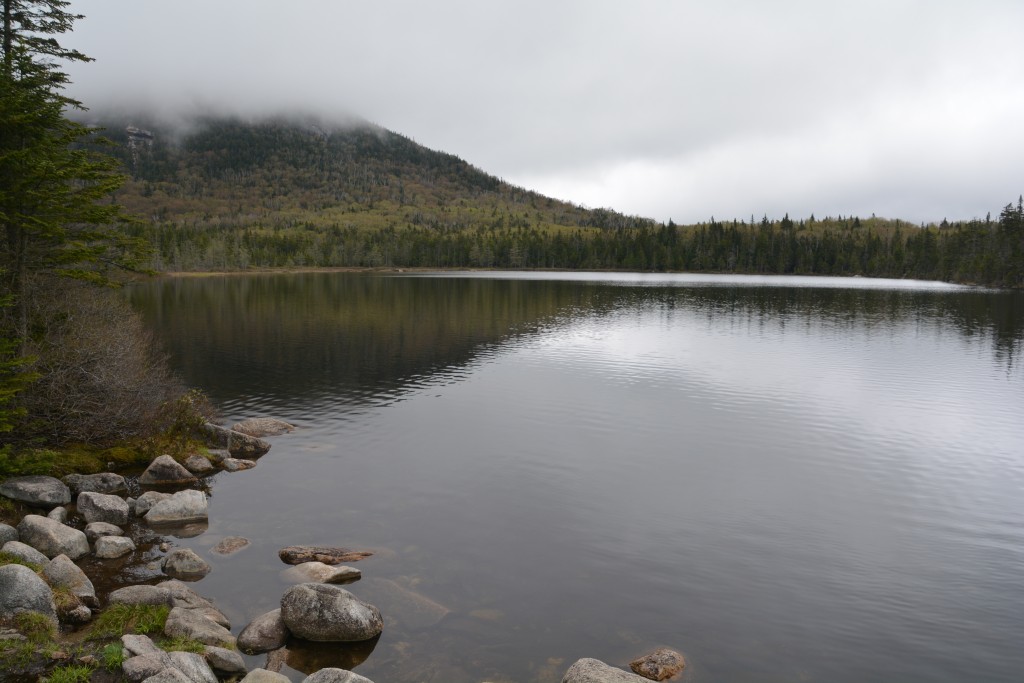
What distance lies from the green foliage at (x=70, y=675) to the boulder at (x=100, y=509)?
38.9 feet

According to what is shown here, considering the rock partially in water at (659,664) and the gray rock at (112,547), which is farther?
the gray rock at (112,547)

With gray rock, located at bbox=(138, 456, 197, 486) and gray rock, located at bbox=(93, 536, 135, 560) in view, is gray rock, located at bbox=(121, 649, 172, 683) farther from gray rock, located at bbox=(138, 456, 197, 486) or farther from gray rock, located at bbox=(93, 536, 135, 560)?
gray rock, located at bbox=(138, 456, 197, 486)

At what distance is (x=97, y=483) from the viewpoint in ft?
82.3

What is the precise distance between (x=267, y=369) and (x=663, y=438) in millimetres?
35440

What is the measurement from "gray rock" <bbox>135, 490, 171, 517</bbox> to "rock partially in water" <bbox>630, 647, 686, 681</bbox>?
62.9 feet

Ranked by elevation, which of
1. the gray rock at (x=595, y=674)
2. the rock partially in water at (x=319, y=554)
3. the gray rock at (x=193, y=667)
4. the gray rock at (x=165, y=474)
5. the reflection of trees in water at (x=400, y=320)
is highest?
the reflection of trees in water at (x=400, y=320)

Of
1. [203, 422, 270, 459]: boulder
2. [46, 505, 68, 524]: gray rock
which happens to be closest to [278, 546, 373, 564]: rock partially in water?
[46, 505, 68, 524]: gray rock

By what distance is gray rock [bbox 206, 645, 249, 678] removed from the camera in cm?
1360

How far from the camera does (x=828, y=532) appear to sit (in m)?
23.2

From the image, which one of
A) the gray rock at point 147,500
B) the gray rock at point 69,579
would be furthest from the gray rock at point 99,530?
the gray rock at point 69,579

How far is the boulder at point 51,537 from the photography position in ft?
60.2

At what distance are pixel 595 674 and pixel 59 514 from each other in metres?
19.6

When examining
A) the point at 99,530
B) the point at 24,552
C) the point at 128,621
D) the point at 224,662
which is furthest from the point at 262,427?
the point at 224,662

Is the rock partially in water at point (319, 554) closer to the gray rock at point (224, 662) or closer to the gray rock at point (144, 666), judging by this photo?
the gray rock at point (224, 662)
